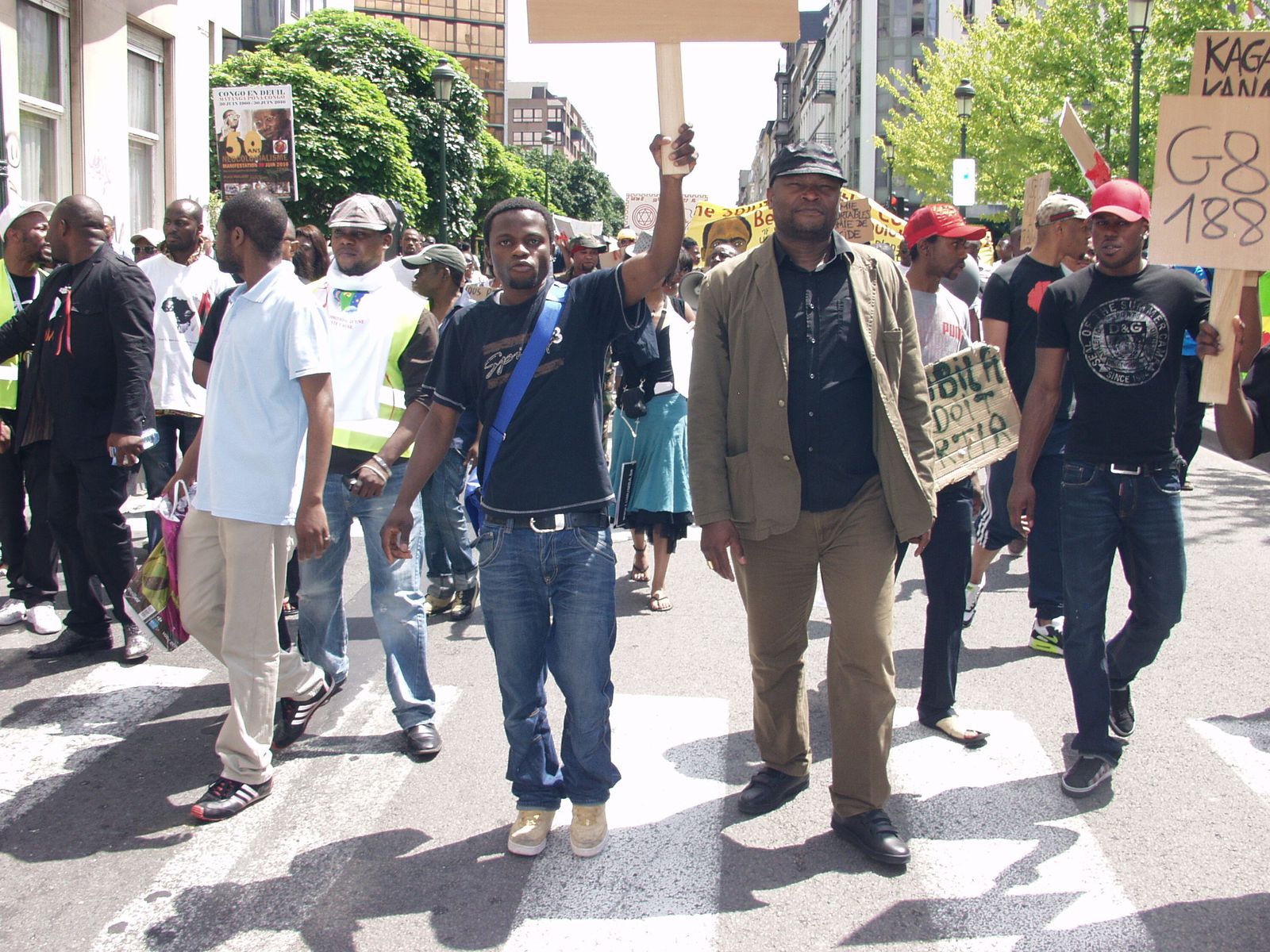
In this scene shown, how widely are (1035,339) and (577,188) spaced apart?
100 metres

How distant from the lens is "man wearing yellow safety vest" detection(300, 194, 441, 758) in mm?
4703

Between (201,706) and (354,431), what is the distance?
1.47 m

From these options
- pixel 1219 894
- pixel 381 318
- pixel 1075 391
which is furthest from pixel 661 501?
pixel 1219 894

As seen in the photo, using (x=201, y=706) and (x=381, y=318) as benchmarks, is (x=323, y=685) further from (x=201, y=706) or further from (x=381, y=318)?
(x=381, y=318)

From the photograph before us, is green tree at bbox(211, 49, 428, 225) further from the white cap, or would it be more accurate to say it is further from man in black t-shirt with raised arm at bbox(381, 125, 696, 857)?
man in black t-shirt with raised arm at bbox(381, 125, 696, 857)

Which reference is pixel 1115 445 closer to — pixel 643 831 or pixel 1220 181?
pixel 1220 181

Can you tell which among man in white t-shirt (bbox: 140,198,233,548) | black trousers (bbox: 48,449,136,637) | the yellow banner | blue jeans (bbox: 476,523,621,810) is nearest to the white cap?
man in white t-shirt (bbox: 140,198,233,548)

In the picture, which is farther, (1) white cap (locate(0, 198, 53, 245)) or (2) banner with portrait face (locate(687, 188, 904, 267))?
(2) banner with portrait face (locate(687, 188, 904, 267))

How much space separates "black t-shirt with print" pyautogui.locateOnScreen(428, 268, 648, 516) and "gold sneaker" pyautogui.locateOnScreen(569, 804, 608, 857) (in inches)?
37.5

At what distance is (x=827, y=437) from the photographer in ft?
12.3

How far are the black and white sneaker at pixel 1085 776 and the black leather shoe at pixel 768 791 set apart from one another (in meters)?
0.92

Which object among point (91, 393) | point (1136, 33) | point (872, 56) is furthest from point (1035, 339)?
point (872, 56)

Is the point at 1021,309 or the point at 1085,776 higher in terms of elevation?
the point at 1021,309

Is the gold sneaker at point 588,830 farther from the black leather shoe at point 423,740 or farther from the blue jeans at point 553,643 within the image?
the black leather shoe at point 423,740
